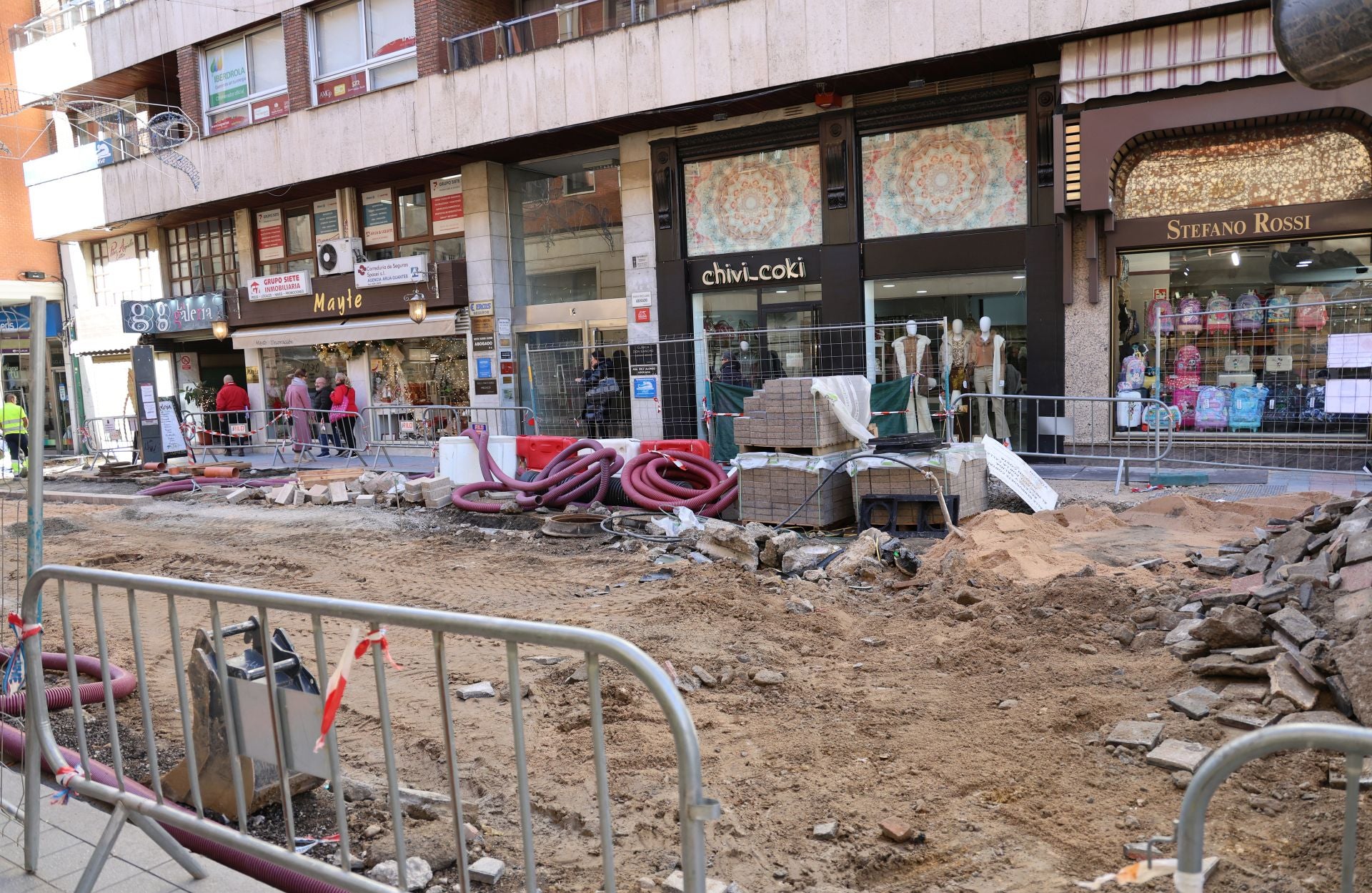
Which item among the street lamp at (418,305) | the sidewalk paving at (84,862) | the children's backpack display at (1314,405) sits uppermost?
the street lamp at (418,305)

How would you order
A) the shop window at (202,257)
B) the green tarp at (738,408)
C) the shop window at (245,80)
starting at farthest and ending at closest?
the shop window at (202,257)
the shop window at (245,80)
the green tarp at (738,408)

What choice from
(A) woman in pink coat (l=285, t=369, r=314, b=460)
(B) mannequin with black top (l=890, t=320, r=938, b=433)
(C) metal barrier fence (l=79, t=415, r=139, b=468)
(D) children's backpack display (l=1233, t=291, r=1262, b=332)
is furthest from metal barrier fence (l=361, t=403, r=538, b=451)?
(D) children's backpack display (l=1233, t=291, r=1262, b=332)

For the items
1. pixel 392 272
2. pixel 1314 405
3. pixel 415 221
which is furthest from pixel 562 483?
pixel 415 221

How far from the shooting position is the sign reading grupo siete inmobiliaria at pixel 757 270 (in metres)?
16.5

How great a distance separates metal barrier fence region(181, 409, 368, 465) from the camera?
1952cm

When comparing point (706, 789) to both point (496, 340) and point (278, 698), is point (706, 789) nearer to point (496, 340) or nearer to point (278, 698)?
point (278, 698)

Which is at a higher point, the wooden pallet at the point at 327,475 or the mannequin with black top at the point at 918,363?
the mannequin with black top at the point at 918,363

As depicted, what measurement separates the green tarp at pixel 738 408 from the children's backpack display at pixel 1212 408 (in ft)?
13.2

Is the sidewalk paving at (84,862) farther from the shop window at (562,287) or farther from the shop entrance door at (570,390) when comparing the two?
the shop window at (562,287)

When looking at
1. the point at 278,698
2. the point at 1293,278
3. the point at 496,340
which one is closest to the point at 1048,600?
the point at 278,698

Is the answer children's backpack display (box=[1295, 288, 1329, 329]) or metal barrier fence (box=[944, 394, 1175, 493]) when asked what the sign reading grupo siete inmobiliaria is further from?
children's backpack display (box=[1295, 288, 1329, 329])

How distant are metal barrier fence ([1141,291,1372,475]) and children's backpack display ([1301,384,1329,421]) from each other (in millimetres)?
12

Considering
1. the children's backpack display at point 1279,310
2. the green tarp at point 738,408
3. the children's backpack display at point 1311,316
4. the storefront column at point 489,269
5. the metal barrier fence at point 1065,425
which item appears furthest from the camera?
the storefront column at point 489,269

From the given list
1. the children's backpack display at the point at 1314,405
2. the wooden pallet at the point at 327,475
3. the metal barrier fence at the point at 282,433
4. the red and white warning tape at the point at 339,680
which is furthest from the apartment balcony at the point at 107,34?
the red and white warning tape at the point at 339,680
